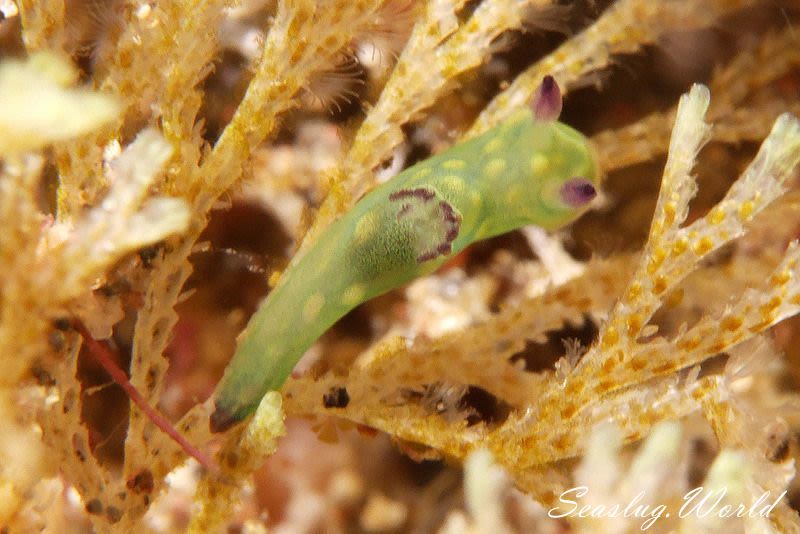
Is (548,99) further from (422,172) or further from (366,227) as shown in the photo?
(366,227)

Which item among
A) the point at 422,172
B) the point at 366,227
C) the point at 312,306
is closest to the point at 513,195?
the point at 422,172

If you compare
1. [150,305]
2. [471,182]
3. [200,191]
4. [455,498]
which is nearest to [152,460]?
[150,305]

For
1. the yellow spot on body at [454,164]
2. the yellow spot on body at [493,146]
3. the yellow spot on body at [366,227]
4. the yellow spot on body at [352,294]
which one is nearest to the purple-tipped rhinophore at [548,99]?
the yellow spot on body at [493,146]

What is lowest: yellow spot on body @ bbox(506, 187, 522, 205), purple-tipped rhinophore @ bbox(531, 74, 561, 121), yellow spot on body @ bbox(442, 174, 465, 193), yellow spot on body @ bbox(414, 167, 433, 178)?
yellow spot on body @ bbox(506, 187, 522, 205)

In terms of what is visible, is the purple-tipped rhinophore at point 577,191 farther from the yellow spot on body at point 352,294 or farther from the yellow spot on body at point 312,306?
the yellow spot on body at point 312,306

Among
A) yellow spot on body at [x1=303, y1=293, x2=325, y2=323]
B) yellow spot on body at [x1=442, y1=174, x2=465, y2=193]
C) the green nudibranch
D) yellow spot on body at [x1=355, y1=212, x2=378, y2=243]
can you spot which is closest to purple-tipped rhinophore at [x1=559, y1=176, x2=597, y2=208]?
the green nudibranch

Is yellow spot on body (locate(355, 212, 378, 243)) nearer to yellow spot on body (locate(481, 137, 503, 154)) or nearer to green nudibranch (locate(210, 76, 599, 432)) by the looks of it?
green nudibranch (locate(210, 76, 599, 432))
